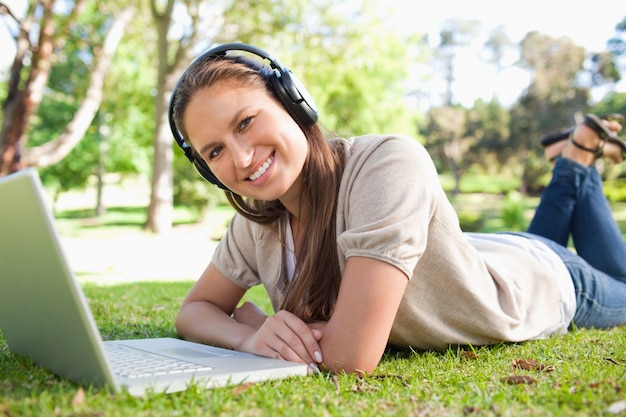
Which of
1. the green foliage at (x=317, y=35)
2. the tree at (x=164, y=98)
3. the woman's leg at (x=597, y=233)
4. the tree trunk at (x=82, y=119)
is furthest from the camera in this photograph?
the green foliage at (x=317, y=35)

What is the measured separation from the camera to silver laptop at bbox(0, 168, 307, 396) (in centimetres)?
135

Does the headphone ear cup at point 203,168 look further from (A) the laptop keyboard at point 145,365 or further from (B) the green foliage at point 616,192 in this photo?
(B) the green foliage at point 616,192

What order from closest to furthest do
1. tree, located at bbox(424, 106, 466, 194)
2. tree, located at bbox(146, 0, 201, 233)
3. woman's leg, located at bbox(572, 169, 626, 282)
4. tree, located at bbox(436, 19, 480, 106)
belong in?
woman's leg, located at bbox(572, 169, 626, 282), tree, located at bbox(146, 0, 201, 233), tree, located at bbox(424, 106, 466, 194), tree, located at bbox(436, 19, 480, 106)

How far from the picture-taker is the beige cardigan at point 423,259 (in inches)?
76.8

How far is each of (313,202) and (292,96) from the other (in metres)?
0.40

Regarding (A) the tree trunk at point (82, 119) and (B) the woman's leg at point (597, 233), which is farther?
(A) the tree trunk at point (82, 119)

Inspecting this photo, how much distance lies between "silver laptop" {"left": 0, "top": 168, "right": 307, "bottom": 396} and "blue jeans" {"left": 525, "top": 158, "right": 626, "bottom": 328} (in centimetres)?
208

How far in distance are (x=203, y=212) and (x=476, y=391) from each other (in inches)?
639

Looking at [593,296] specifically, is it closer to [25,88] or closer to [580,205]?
[580,205]

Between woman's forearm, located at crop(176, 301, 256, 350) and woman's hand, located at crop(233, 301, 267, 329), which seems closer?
woman's forearm, located at crop(176, 301, 256, 350)

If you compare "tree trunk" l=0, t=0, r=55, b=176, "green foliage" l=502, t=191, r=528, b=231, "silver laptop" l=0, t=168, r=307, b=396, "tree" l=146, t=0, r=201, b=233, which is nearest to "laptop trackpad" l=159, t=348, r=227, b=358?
"silver laptop" l=0, t=168, r=307, b=396

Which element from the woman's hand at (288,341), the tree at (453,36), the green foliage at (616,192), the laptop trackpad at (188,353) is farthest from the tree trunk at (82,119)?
the tree at (453,36)

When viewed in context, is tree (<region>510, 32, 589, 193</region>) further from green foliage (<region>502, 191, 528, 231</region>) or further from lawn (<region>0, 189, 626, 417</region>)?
lawn (<region>0, 189, 626, 417</region>)

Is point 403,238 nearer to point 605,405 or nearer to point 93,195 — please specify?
point 605,405
